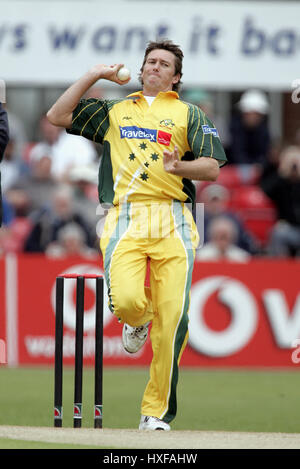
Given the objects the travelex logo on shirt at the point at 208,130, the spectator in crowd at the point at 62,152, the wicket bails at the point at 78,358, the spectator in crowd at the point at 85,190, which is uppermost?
the spectator in crowd at the point at 62,152

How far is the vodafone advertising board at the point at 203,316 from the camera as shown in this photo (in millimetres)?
12922

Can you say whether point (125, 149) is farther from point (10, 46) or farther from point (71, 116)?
point (10, 46)

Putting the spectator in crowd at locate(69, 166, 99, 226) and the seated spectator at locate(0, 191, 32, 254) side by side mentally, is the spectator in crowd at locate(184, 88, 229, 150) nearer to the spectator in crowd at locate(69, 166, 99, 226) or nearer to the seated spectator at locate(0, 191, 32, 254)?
the spectator in crowd at locate(69, 166, 99, 226)

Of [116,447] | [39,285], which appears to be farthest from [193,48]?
[116,447]

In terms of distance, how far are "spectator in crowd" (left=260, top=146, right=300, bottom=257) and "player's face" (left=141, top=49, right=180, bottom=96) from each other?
22.5 feet

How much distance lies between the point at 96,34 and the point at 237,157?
11.5ft

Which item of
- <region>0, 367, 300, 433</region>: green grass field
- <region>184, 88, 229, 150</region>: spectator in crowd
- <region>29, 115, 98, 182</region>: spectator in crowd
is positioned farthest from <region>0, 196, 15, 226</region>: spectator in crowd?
<region>184, 88, 229, 150</region>: spectator in crowd

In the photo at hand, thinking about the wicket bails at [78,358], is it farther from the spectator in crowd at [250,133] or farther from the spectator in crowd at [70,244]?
the spectator in crowd at [250,133]

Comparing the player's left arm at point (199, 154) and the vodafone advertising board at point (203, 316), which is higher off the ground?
the player's left arm at point (199, 154)

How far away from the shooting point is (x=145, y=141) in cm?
737

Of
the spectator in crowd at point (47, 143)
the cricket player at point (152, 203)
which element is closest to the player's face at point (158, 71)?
the cricket player at point (152, 203)

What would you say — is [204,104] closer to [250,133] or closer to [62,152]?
[250,133]

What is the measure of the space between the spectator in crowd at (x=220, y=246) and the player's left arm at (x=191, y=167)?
6194 millimetres

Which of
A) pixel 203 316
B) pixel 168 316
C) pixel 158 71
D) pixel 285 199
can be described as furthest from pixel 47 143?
pixel 168 316
